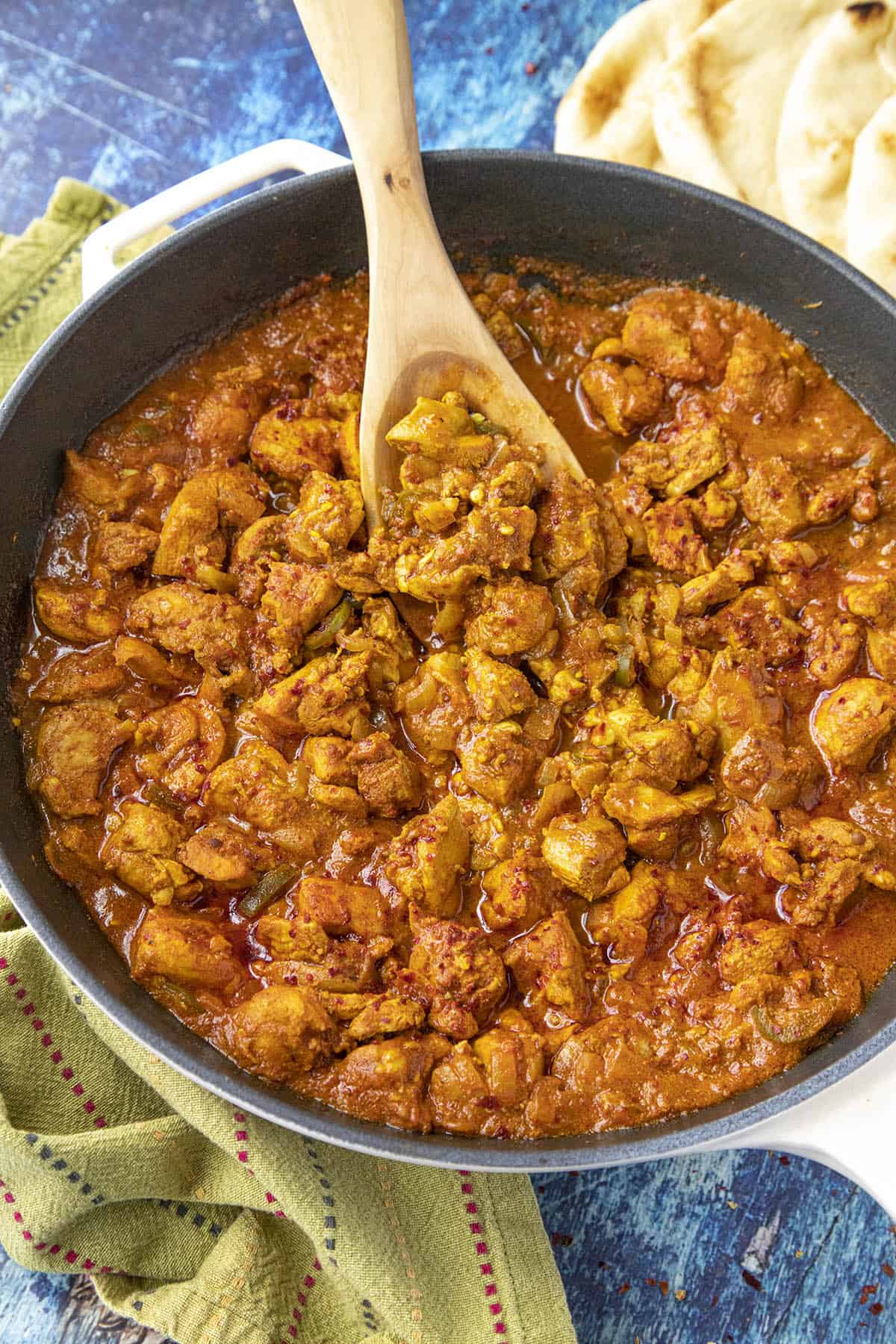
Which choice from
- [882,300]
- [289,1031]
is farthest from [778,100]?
[289,1031]

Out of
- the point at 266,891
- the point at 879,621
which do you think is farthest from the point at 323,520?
the point at 879,621

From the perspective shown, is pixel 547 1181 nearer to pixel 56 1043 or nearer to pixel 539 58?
pixel 56 1043

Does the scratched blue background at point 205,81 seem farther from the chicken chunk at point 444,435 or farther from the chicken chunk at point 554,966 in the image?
the chicken chunk at point 554,966

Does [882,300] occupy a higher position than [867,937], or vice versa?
[882,300]

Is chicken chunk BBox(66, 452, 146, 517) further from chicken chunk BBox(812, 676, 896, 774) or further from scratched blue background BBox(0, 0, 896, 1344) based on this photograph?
chicken chunk BBox(812, 676, 896, 774)

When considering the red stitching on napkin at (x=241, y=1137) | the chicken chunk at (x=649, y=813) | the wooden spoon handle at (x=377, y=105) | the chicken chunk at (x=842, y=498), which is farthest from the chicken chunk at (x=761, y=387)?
the red stitching on napkin at (x=241, y=1137)

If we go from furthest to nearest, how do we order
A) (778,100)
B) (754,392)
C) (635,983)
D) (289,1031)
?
(778,100) → (754,392) → (635,983) → (289,1031)

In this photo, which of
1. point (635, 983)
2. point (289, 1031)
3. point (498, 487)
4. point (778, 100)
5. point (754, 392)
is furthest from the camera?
point (778, 100)
